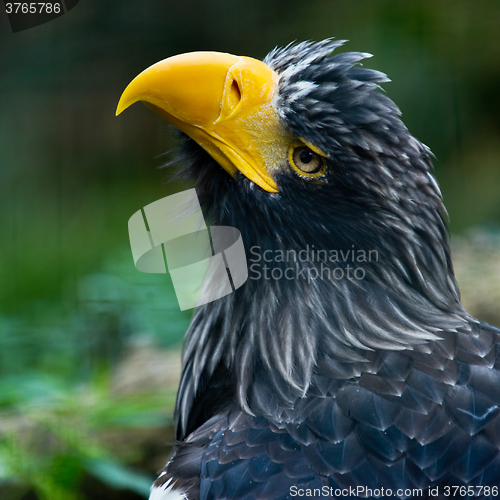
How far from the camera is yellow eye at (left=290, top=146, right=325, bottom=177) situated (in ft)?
5.98

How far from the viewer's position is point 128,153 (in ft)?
21.1

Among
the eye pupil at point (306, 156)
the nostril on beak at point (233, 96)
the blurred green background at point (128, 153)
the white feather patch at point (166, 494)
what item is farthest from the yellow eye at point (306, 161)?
the blurred green background at point (128, 153)

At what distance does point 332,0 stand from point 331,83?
4154 mm

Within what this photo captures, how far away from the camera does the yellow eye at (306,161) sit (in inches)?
71.7

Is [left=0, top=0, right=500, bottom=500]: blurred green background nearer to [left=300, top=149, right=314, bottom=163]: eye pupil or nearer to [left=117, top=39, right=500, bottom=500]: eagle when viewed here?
[left=117, top=39, right=500, bottom=500]: eagle

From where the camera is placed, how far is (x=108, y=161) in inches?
251

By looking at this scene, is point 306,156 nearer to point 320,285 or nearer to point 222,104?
point 222,104

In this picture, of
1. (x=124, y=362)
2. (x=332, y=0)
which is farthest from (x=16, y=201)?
(x=332, y=0)

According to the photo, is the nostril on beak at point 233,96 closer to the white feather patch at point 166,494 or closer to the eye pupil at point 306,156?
the eye pupil at point 306,156

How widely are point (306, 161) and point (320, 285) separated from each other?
383mm

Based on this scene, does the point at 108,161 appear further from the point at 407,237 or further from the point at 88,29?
the point at 407,237

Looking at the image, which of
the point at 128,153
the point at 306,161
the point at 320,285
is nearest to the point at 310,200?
the point at 306,161

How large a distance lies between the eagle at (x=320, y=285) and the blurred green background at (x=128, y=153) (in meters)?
1.27

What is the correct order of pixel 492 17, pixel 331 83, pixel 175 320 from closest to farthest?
pixel 331 83 → pixel 175 320 → pixel 492 17
